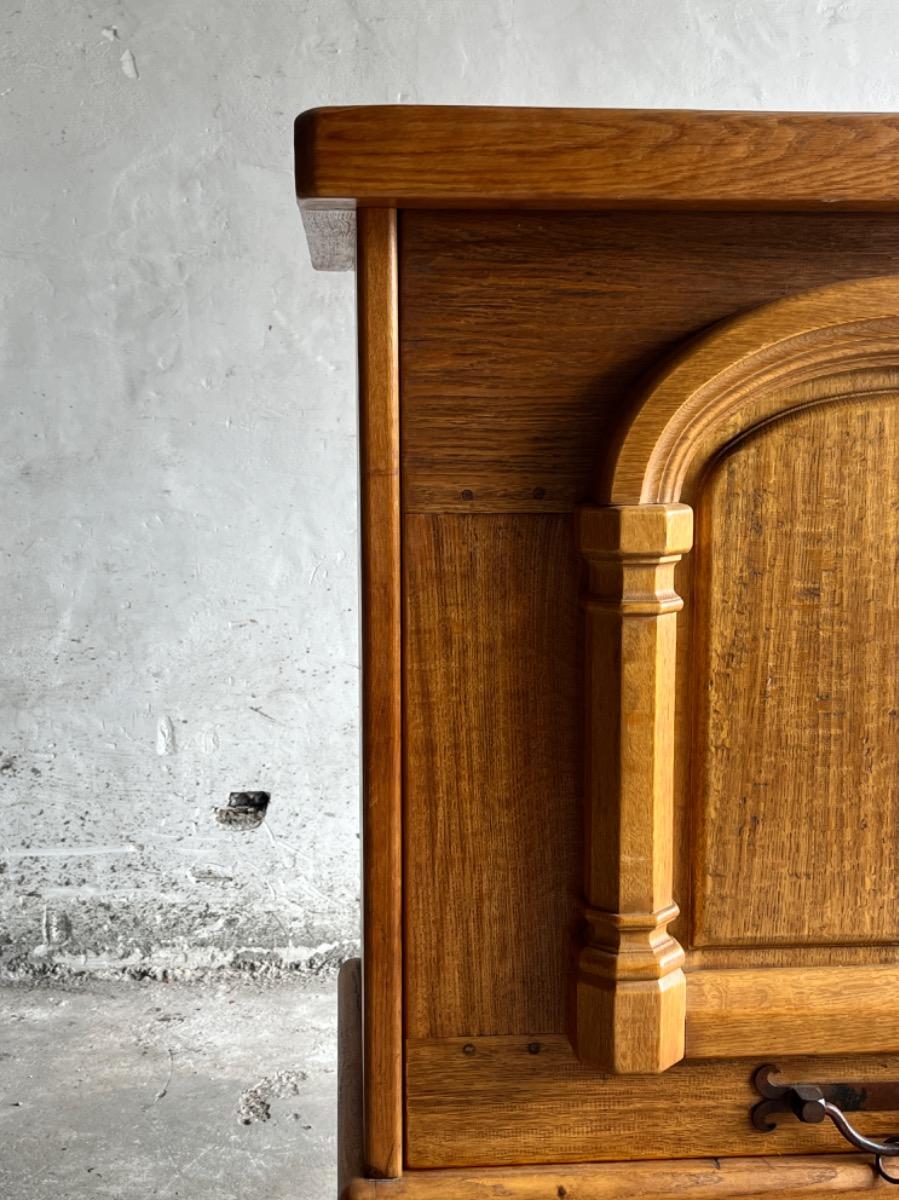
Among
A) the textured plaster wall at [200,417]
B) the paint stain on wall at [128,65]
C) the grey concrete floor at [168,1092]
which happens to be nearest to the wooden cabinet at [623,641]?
the grey concrete floor at [168,1092]

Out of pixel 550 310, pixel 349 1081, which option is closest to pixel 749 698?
pixel 550 310

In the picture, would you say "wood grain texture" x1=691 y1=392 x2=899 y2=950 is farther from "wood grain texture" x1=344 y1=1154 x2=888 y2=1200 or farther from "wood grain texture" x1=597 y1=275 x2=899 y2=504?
"wood grain texture" x1=344 y1=1154 x2=888 y2=1200

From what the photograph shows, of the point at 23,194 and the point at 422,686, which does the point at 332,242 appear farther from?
the point at 23,194

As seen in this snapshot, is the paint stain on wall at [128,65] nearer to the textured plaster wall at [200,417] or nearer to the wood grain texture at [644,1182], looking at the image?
the textured plaster wall at [200,417]

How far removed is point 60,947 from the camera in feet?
8.54

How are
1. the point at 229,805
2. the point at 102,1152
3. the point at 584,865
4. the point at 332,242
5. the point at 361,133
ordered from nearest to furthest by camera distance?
the point at 361,133 → the point at 584,865 → the point at 332,242 → the point at 102,1152 → the point at 229,805

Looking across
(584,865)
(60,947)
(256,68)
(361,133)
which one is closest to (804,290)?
(361,133)

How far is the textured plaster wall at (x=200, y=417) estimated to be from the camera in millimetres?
2432

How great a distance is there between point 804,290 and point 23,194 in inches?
83.4

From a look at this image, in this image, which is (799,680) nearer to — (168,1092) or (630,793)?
(630,793)

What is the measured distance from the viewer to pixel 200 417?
8.17 ft

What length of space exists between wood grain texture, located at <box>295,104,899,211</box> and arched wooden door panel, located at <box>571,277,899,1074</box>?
77 mm

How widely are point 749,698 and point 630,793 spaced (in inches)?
3.8

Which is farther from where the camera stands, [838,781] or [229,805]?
[229,805]
